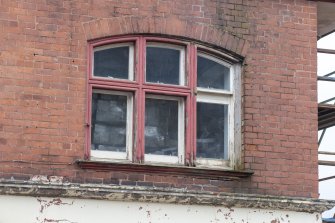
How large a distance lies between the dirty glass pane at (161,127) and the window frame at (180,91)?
13cm

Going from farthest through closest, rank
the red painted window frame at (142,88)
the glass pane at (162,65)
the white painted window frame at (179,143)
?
1. the glass pane at (162,65)
2. the white painted window frame at (179,143)
3. the red painted window frame at (142,88)

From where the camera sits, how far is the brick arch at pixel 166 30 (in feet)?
37.6

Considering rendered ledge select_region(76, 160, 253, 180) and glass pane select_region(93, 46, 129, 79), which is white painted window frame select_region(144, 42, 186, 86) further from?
rendered ledge select_region(76, 160, 253, 180)

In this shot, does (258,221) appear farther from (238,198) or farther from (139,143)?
(139,143)

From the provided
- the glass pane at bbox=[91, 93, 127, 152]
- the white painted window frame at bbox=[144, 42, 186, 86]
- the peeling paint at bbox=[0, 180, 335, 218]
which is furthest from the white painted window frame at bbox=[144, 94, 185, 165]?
the peeling paint at bbox=[0, 180, 335, 218]

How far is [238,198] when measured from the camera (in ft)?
37.2

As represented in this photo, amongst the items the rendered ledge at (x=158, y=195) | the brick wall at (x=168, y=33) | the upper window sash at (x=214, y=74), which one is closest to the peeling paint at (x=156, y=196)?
the rendered ledge at (x=158, y=195)

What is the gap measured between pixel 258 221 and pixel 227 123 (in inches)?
55.9

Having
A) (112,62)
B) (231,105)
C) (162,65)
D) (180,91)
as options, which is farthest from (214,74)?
(112,62)

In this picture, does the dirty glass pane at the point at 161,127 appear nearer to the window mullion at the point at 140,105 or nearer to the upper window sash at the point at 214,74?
the window mullion at the point at 140,105

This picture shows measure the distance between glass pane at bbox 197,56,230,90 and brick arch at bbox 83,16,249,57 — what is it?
28 centimetres

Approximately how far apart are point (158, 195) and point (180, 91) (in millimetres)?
1516

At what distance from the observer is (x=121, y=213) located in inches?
430

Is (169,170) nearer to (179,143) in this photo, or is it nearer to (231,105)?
(179,143)
